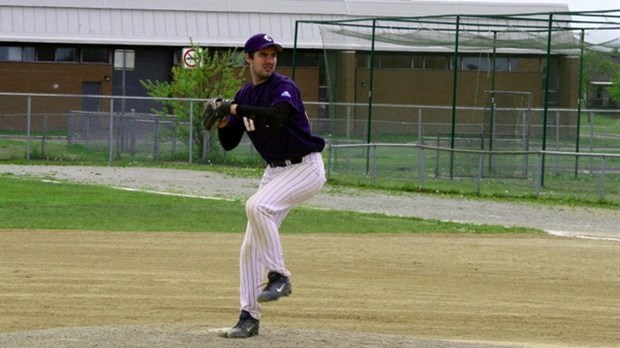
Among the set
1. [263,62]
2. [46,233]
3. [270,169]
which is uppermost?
[263,62]

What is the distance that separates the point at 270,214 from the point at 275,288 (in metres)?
0.52

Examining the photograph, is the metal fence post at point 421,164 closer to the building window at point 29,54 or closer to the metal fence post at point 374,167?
the metal fence post at point 374,167

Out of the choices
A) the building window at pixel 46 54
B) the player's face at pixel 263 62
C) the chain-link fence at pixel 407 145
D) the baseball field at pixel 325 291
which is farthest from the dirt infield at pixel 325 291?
the building window at pixel 46 54

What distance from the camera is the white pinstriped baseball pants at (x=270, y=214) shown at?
→ 930 centimetres

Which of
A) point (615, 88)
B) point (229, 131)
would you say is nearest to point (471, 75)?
point (615, 88)

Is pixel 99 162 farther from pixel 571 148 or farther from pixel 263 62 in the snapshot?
pixel 263 62

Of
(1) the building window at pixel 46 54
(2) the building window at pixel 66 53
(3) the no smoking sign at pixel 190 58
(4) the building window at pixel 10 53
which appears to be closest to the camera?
(3) the no smoking sign at pixel 190 58

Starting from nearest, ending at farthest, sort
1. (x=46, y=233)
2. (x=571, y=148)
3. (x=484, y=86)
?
1. (x=46, y=233)
2. (x=571, y=148)
3. (x=484, y=86)

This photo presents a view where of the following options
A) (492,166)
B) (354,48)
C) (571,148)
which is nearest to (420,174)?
(492,166)

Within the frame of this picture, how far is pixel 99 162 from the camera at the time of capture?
34031 millimetres

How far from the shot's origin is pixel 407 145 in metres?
27.4

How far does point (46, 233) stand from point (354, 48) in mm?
14461

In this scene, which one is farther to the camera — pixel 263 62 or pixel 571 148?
pixel 571 148

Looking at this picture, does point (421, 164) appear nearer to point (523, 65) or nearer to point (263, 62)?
point (523, 65)
